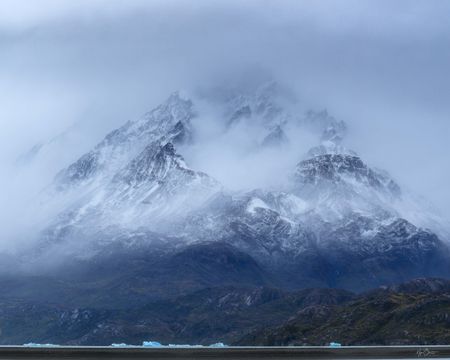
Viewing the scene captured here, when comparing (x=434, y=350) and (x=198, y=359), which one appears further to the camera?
(x=434, y=350)

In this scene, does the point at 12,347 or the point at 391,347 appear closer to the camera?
the point at 12,347

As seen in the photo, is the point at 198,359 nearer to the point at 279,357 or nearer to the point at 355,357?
the point at 279,357

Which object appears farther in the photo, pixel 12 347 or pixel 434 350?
pixel 434 350

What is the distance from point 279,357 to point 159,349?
2.11 m

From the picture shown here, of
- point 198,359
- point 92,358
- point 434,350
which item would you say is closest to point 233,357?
point 198,359

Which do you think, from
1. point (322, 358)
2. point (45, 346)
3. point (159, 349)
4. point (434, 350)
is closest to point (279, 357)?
point (322, 358)

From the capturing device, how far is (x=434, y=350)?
549 inches

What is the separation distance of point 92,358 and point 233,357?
97.6 inches

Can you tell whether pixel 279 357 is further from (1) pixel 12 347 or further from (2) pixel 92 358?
(1) pixel 12 347

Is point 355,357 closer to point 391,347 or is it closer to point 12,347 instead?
point 391,347

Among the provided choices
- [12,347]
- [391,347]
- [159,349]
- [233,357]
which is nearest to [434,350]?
[391,347]

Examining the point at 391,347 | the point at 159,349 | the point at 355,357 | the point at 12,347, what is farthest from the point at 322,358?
the point at 12,347

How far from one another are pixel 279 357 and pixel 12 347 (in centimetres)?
455

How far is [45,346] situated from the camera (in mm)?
12766
